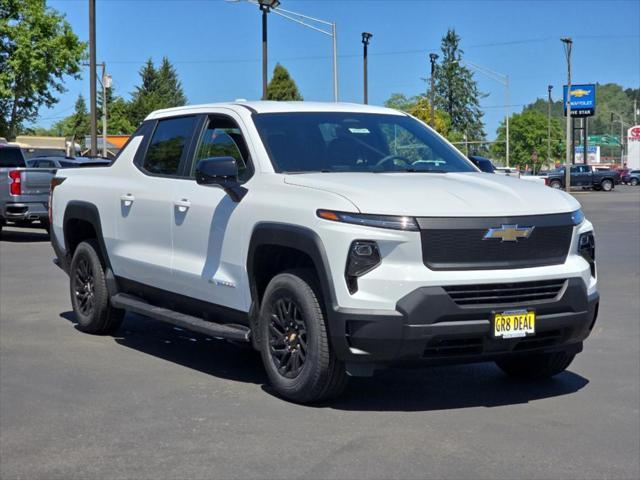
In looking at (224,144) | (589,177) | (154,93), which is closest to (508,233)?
(224,144)

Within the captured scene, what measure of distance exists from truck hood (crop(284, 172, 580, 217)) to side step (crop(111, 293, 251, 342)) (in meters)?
Result: 1.12

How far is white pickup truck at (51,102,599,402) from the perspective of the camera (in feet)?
19.2

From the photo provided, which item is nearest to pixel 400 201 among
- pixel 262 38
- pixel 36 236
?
pixel 36 236

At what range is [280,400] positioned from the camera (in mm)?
6559

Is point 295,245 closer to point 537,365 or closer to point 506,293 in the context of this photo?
point 506,293

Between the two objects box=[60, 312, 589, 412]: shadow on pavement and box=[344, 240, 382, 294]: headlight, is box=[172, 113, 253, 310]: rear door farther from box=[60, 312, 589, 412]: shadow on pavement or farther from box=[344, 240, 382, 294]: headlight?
box=[344, 240, 382, 294]: headlight

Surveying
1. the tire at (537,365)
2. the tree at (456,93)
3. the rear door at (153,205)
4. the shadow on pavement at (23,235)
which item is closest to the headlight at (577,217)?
the tire at (537,365)

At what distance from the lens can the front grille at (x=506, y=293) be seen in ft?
19.2

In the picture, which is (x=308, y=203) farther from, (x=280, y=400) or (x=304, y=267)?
(x=280, y=400)

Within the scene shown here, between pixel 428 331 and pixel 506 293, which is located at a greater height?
pixel 506 293

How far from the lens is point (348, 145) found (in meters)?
7.24

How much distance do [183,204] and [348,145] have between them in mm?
1276

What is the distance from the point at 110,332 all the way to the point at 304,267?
3203mm

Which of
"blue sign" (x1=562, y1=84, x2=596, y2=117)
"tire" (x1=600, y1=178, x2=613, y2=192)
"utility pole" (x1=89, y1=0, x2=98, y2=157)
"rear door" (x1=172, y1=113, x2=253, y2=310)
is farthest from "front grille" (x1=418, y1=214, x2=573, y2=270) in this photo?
"blue sign" (x1=562, y1=84, x2=596, y2=117)
